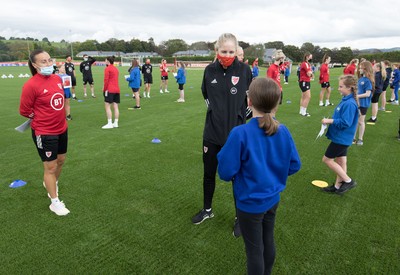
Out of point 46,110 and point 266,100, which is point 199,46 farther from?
point 266,100

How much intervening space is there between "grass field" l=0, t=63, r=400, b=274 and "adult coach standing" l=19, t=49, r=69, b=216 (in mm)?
641

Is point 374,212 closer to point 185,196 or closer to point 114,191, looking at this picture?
point 185,196

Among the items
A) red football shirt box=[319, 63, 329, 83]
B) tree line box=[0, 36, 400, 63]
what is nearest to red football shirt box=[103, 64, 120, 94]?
red football shirt box=[319, 63, 329, 83]

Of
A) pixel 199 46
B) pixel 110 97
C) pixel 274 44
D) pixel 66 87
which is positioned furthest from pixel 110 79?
pixel 274 44

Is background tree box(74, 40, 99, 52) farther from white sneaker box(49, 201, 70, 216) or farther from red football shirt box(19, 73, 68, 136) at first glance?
white sneaker box(49, 201, 70, 216)

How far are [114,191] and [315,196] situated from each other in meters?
3.15

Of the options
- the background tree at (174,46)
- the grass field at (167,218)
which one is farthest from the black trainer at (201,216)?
the background tree at (174,46)

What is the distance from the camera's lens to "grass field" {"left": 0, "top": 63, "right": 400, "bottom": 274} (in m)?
2.96

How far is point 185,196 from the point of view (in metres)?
4.41

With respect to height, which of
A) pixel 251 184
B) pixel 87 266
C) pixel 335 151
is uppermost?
pixel 251 184

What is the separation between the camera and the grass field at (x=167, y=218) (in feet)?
9.73

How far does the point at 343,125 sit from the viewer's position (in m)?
3.97

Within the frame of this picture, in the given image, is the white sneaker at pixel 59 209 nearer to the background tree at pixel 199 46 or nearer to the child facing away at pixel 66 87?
the child facing away at pixel 66 87

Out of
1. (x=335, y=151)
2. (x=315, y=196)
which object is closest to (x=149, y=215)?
(x=315, y=196)
